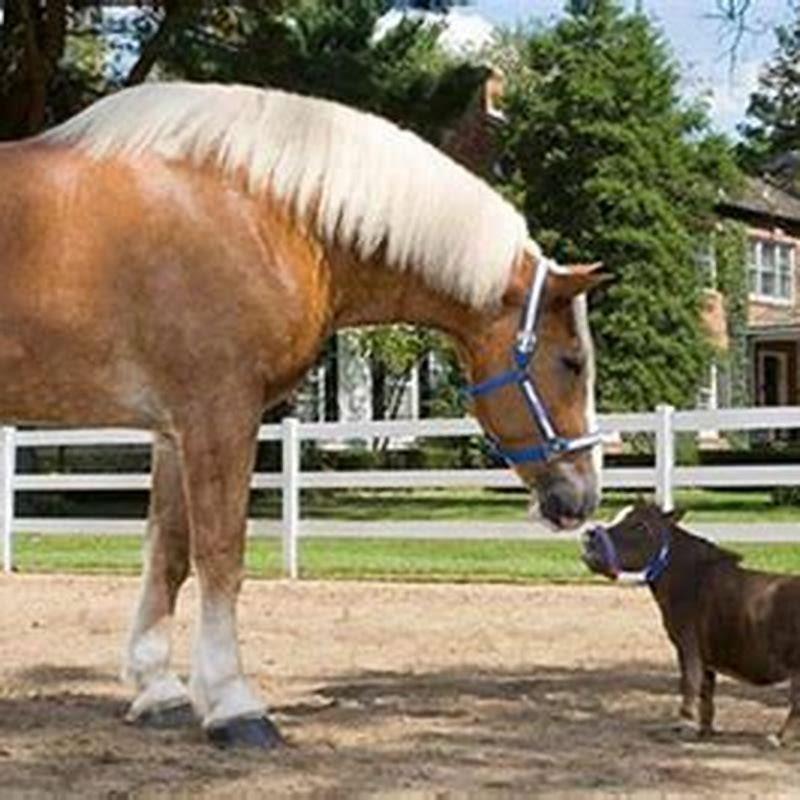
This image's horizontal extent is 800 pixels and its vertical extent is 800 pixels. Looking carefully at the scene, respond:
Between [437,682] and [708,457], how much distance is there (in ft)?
93.3

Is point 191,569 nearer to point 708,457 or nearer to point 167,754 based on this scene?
point 167,754

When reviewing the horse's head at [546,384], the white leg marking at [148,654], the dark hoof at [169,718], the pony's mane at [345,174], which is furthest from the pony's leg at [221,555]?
the horse's head at [546,384]

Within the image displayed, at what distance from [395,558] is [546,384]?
407 inches

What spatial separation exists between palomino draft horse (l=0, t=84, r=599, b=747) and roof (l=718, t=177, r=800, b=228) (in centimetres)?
3630

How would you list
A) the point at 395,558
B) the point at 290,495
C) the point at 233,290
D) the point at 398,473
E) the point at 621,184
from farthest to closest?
1. the point at 621,184
2. the point at 395,558
3. the point at 398,473
4. the point at 290,495
5. the point at 233,290

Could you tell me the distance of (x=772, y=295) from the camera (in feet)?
159

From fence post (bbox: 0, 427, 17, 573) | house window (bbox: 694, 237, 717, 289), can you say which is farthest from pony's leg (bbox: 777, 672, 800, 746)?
house window (bbox: 694, 237, 717, 289)

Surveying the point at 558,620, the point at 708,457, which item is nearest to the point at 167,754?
the point at 558,620

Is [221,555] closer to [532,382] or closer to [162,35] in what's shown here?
[532,382]

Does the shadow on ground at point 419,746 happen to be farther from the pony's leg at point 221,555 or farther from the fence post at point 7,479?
the fence post at point 7,479

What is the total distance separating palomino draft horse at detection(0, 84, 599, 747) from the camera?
19.5 feet

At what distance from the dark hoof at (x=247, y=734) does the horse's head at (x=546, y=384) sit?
126 cm

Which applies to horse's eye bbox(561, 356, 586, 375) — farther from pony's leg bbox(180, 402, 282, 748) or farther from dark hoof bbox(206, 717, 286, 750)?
dark hoof bbox(206, 717, 286, 750)

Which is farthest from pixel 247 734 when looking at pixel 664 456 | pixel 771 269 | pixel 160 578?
pixel 771 269
